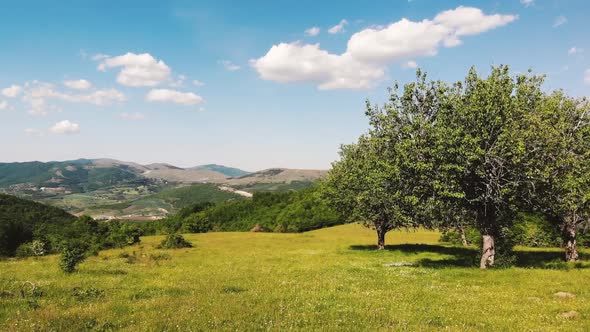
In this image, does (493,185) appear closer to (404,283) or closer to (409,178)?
(409,178)

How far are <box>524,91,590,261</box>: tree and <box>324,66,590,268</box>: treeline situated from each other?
7 cm

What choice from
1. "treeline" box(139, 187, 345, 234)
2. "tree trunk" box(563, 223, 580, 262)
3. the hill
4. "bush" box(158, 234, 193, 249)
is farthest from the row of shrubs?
the hill

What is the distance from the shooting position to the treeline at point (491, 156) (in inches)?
1043

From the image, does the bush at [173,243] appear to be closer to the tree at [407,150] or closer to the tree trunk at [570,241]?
the tree at [407,150]

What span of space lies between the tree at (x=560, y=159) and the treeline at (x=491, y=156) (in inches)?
2.7

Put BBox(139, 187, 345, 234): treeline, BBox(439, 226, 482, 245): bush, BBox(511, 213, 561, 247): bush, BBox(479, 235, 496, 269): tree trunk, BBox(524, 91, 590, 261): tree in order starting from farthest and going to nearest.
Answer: BBox(139, 187, 345, 234): treeline
BBox(439, 226, 482, 245): bush
BBox(511, 213, 561, 247): bush
BBox(479, 235, 496, 269): tree trunk
BBox(524, 91, 590, 261): tree

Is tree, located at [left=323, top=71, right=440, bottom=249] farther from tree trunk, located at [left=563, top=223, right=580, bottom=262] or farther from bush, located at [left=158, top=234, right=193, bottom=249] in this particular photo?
bush, located at [left=158, top=234, right=193, bottom=249]

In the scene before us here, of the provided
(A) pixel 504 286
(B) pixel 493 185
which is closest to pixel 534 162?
(B) pixel 493 185

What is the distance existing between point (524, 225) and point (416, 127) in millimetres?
48603

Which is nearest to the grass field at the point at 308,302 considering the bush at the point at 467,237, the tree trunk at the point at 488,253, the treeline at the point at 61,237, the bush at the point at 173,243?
the tree trunk at the point at 488,253

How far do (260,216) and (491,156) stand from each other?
132 metres

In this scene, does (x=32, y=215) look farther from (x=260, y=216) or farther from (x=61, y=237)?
(x=61, y=237)

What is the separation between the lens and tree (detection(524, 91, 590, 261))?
86.2 feet

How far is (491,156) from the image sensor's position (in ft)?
86.8
